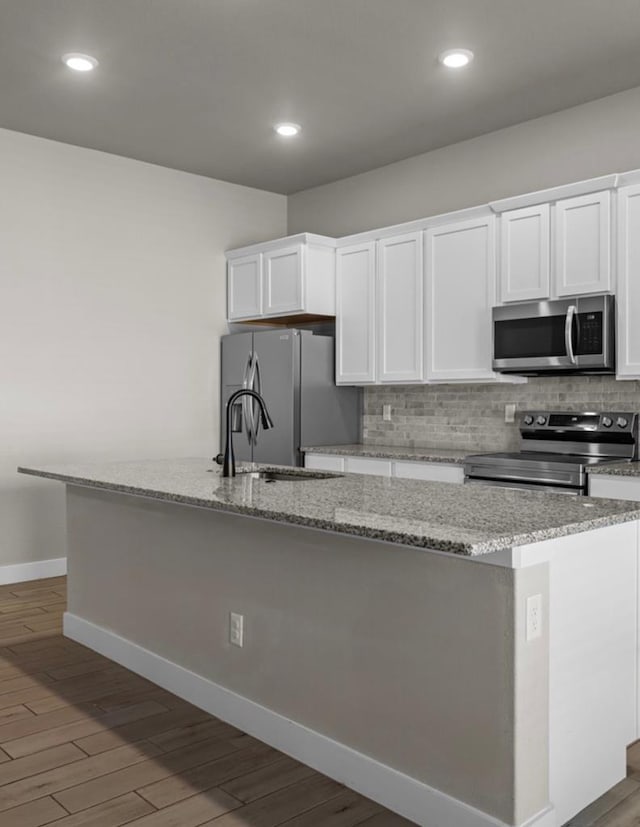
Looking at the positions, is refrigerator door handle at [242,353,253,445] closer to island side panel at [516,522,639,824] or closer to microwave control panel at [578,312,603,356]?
microwave control panel at [578,312,603,356]

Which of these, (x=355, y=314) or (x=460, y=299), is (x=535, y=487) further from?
(x=355, y=314)

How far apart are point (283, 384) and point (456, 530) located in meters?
3.60

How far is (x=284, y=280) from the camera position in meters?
5.50

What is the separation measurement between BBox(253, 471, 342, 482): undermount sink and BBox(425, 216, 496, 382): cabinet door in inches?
62.9

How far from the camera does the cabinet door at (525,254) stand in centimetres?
414

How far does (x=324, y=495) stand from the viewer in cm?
249

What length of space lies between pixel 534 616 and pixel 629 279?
8.03 feet

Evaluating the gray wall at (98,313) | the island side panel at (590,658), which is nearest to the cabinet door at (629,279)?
the island side panel at (590,658)

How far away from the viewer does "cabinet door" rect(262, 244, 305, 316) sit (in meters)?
5.36

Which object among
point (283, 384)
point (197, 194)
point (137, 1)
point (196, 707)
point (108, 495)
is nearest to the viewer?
point (196, 707)

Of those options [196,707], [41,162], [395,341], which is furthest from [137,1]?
[196,707]

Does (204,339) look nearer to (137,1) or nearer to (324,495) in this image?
(137,1)

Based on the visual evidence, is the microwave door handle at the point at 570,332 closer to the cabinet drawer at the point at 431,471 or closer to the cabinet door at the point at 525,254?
the cabinet door at the point at 525,254

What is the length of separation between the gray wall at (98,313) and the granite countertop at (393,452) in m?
1.14
